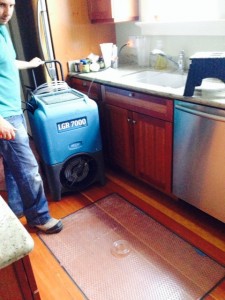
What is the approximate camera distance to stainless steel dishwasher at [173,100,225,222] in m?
1.52

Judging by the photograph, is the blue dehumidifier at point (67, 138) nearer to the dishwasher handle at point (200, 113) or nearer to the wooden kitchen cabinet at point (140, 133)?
the wooden kitchen cabinet at point (140, 133)

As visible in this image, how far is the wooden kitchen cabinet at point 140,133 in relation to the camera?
1.81 meters

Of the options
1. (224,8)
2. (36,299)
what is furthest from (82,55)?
(36,299)

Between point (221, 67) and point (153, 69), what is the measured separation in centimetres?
100

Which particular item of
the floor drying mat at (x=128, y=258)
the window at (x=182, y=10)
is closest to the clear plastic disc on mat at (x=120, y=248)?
the floor drying mat at (x=128, y=258)

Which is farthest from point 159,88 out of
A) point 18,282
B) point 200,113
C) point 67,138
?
point 18,282

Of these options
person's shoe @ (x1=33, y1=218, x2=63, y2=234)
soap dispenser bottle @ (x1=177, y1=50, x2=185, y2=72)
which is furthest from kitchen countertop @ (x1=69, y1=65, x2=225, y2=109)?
person's shoe @ (x1=33, y1=218, x2=63, y2=234)

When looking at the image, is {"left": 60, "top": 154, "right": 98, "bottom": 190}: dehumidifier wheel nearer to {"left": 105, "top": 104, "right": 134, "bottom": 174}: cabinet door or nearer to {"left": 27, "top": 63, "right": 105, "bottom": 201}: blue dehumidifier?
{"left": 27, "top": 63, "right": 105, "bottom": 201}: blue dehumidifier

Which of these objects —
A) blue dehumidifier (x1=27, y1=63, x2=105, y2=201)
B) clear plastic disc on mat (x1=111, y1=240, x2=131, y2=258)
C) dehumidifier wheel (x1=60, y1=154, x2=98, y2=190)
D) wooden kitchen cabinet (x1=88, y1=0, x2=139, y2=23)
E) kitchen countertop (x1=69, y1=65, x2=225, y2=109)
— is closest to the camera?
kitchen countertop (x1=69, y1=65, x2=225, y2=109)

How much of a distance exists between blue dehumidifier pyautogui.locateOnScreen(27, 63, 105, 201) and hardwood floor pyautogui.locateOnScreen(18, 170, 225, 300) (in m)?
0.12

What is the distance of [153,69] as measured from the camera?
94.4 inches

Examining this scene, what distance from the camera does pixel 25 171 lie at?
1.64 m

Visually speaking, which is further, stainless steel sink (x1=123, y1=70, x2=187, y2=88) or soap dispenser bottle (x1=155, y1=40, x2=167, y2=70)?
soap dispenser bottle (x1=155, y1=40, x2=167, y2=70)

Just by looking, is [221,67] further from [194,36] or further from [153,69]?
[153,69]
